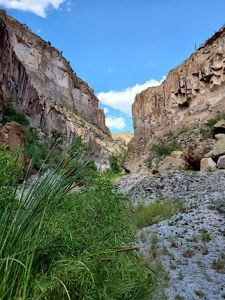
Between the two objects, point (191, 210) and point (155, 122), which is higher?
point (155, 122)

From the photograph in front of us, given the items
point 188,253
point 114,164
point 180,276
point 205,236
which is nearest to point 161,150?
Result: point 114,164

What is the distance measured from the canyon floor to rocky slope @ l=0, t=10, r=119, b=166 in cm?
3426

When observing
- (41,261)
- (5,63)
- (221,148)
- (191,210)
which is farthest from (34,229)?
(5,63)

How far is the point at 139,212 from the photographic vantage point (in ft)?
34.6

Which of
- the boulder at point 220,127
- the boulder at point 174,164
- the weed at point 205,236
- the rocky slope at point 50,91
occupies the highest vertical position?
the rocky slope at point 50,91

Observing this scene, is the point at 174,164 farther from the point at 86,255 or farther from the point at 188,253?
the point at 86,255

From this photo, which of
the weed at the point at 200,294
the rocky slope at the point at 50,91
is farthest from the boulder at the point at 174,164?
the rocky slope at the point at 50,91

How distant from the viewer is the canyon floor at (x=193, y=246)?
19.0 feet

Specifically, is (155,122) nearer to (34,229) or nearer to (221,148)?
(221,148)

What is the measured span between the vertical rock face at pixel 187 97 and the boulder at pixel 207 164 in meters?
14.9

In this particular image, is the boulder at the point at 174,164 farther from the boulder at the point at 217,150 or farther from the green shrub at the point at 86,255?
the green shrub at the point at 86,255

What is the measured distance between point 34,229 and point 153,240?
231 inches

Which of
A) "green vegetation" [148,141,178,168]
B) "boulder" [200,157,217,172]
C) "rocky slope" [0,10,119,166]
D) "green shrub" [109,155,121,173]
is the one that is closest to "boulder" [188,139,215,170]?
"boulder" [200,157,217,172]

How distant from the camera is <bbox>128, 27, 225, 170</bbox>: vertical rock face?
3691 centimetres
